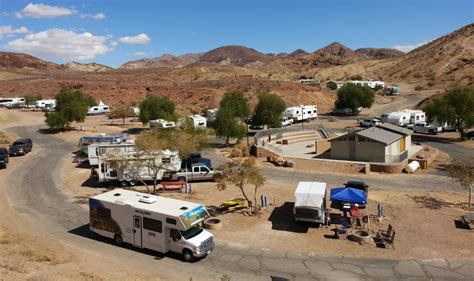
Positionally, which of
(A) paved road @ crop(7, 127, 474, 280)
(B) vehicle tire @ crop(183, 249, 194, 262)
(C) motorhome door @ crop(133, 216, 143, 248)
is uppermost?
(C) motorhome door @ crop(133, 216, 143, 248)

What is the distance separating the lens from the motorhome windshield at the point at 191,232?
60.2 ft

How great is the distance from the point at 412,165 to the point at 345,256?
1969 cm

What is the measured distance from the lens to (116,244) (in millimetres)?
20047

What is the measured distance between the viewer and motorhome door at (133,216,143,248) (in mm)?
19016

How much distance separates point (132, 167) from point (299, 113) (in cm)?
4605

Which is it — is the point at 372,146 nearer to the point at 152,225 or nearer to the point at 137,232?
→ the point at 152,225

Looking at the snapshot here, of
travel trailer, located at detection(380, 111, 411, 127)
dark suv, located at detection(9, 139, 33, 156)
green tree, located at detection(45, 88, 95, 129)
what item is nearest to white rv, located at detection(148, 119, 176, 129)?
green tree, located at detection(45, 88, 95, 129)

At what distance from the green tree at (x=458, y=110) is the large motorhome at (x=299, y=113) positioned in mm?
23145

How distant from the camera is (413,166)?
3534cm

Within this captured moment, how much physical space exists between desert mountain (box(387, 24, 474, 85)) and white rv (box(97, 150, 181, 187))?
9773 cm

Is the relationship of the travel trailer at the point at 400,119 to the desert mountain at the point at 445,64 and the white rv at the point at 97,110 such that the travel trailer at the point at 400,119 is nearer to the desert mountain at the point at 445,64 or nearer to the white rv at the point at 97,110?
the desert mountain at the point at 445,64

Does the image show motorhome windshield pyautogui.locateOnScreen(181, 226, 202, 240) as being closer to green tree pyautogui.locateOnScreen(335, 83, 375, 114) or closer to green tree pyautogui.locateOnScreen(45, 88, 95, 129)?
green tree pyautogui.locateOnScreen(45, 88, 95, 129)

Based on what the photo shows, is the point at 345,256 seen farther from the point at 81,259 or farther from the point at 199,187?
the point at 199,187

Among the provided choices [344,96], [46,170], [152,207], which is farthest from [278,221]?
[344,96]
